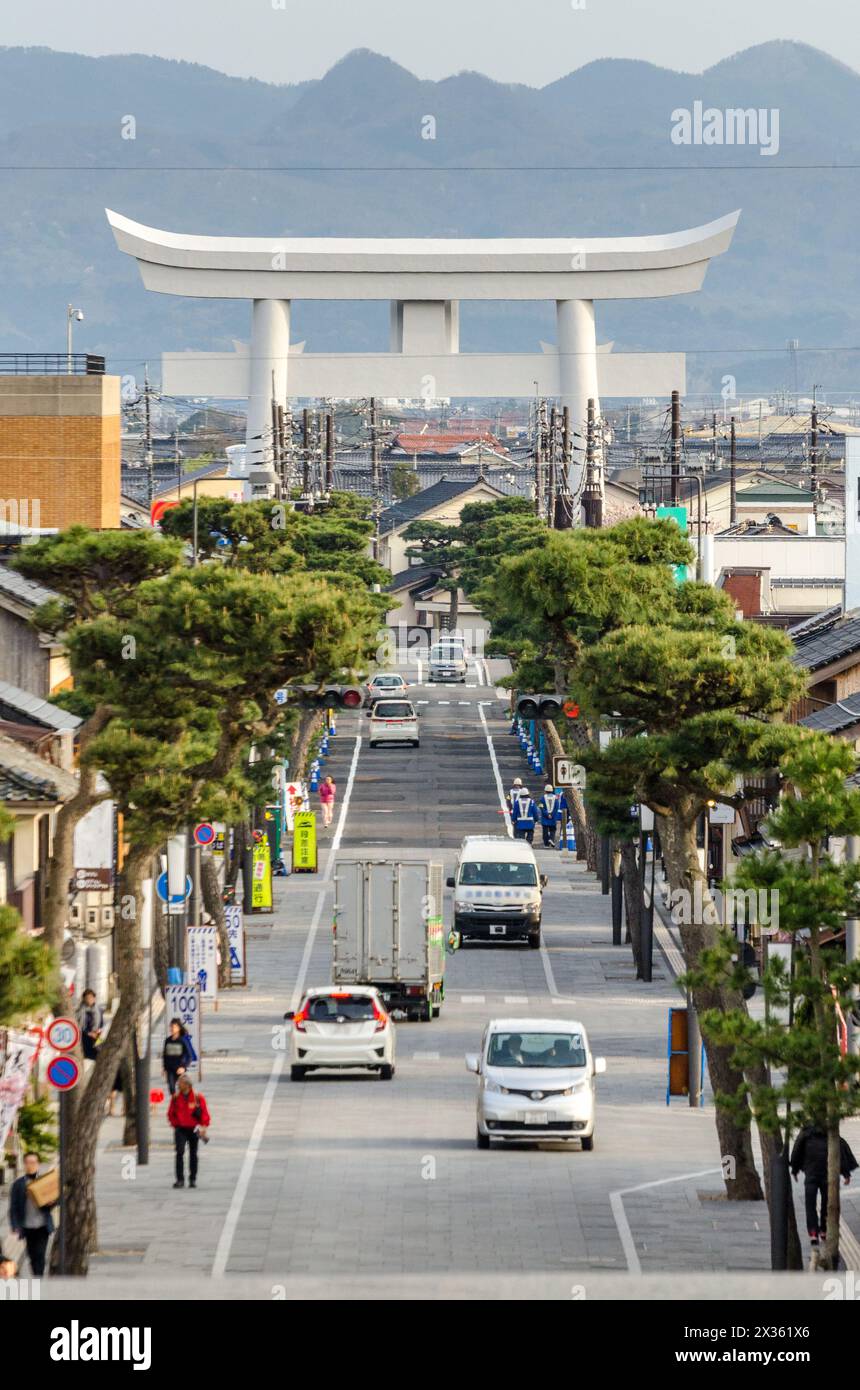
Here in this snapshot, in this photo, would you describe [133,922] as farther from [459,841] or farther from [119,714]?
[459,841]

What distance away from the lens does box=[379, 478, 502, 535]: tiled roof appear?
125750 mm

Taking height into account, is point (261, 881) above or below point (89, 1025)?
below

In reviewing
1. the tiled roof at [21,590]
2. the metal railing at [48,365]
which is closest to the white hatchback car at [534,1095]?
the tiled roof at [21,590]

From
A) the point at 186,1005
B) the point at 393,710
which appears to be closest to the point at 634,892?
the point at 186,1005

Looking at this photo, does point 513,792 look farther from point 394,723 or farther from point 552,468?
point 552,468

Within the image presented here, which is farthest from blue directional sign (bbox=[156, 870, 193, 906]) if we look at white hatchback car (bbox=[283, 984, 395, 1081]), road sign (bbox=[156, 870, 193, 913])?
white hatchback car (bbox=[283, 984, 395, 1081])

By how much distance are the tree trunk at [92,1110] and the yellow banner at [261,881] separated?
2631 cm

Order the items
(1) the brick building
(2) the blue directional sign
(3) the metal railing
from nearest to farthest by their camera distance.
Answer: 1. (2) the blue directional sign
2. (1) the brick building
3. (3) the metal railing

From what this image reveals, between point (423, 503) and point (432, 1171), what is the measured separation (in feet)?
344

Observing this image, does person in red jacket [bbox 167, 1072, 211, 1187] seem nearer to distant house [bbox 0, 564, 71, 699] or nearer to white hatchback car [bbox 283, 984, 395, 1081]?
white hatchback car [bbox 283, 984, 395, 1081]

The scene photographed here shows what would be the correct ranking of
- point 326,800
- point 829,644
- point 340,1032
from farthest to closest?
point 326,800
point 829,644
point 340,1032

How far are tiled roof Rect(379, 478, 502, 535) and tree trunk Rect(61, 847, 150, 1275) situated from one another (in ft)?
333

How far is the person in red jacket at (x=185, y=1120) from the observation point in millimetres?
23719

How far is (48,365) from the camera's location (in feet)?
197
